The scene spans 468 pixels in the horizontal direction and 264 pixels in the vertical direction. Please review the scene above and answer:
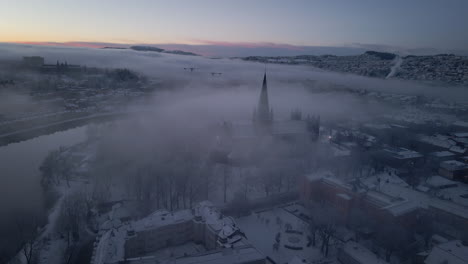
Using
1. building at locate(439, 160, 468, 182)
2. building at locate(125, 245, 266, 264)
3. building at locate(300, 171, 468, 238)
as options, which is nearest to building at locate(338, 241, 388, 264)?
building at locate(300, 171, 468, 238)

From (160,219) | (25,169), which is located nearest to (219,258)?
(160,219)

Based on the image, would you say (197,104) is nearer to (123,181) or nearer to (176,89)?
(176,89)

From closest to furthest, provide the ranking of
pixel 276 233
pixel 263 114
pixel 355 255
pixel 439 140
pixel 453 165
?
pixel 355 255
pixel 276 233
pixel 453 165
pixel 263 114
pixel 439 140

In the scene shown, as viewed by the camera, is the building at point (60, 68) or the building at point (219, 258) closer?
the building at point (219, 258)

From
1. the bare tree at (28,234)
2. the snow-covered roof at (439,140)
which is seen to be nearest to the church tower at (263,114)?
the bare tree at (28,234)

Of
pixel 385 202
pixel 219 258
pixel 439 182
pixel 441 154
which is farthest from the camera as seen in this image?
pixel 441 154

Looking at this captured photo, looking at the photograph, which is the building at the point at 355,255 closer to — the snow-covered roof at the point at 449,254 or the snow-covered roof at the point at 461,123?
the snow-covered roof at the point at 449,254

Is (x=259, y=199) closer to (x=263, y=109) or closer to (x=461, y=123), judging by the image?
(x=263, y=109)
